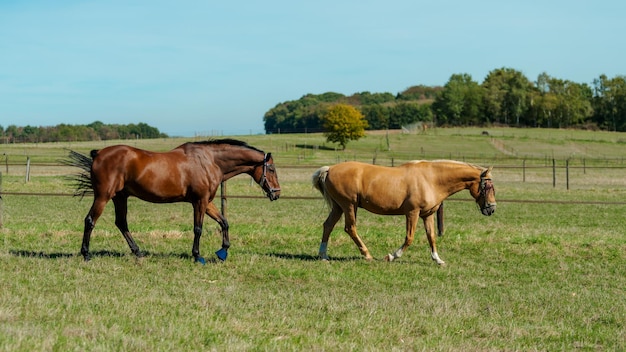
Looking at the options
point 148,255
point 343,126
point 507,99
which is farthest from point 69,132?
point 148,255

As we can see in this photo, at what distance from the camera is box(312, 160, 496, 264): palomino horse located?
10.3 meters

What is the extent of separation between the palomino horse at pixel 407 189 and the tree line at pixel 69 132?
88.0m

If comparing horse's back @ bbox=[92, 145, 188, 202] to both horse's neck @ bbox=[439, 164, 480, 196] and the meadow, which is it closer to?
the meadow

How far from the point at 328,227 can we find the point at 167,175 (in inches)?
105

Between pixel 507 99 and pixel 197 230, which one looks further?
pixel 507 99

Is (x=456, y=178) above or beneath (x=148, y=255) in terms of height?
above

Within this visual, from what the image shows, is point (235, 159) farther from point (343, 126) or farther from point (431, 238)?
point (343, 126)

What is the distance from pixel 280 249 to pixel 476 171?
3.60m

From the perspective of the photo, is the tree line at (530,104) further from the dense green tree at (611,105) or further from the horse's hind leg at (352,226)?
the horse's hind leg at (352,226)

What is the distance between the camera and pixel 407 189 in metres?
10.4

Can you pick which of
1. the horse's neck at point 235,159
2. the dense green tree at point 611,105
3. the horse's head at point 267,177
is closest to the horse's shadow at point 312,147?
the dense green tree at point 611,105

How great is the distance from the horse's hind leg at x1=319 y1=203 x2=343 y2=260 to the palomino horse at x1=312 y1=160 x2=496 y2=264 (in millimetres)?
16

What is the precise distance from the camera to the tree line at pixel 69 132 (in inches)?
3679

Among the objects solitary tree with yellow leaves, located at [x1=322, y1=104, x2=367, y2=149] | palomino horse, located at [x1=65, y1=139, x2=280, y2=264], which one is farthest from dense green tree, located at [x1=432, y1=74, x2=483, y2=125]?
palomino horse, located at [x1=65, y1=139, x2=280, y2=264]
